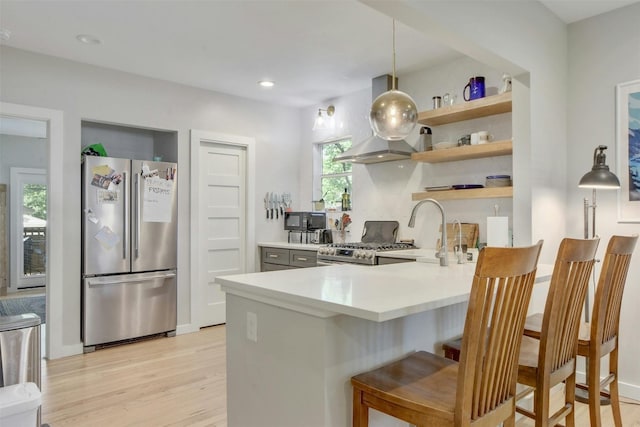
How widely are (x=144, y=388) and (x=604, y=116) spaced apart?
3.85m

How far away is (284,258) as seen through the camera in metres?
4.77

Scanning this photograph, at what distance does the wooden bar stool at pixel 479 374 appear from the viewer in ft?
3.92

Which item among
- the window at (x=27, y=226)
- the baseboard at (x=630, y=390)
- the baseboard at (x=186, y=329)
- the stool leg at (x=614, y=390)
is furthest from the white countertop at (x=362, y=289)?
the window at (x=27, y=226)

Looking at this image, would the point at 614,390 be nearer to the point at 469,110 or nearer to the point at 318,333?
the point at 318,333

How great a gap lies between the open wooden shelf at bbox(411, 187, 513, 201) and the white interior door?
2207 mm

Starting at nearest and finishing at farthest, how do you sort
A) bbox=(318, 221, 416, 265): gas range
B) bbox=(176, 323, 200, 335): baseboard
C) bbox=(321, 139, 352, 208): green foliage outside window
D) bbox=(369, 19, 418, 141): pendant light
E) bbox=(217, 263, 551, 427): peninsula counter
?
bbox=(217, 263, 551, 427): peninsula counter < bbox=(369, 19, 418, 141): pendant light < bbox=(318, 221, 416, 265): gas range < bbox=(176, 323, 200, 335): baseboard < bbox=(321, 139, 352, 208): green foliage outside window

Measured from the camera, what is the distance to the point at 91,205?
386cm

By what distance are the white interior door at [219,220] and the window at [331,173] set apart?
953 mm

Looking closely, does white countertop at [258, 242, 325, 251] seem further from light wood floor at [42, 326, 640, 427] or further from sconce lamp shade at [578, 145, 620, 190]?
sconce lamp shade at [578, 145, 620, 190]

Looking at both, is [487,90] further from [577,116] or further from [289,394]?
[289,394]

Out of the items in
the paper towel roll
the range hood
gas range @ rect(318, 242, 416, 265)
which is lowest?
gas range @ rect(318, 242, 416, 265)

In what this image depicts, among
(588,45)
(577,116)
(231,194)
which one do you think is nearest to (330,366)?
(577,116)

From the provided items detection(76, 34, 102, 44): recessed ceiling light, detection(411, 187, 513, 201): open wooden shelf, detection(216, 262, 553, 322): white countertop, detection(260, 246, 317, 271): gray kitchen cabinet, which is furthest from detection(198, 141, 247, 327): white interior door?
detection(216, 262, 553, 322): white countertop

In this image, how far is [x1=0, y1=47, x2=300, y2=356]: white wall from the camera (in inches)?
145
